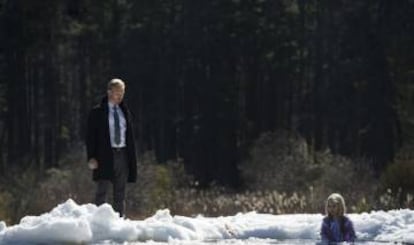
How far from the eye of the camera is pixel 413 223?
1408 cm

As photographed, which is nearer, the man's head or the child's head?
the child's head

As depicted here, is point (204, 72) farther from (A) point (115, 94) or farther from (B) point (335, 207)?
(B) point (335, 207)

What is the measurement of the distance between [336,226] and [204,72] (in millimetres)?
42624

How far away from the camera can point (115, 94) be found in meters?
14.0

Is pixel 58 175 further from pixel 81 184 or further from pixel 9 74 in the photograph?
pixel 9 74

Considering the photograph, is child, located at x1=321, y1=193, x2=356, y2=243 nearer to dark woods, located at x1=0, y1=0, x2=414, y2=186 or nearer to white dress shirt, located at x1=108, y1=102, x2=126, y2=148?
white dress shirt, located at x1=108, y1=102, x2=126, y2=148

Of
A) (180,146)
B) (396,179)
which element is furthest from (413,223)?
(180,146)

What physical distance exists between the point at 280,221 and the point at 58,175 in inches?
431

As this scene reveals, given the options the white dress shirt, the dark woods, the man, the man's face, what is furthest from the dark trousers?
the dark woods

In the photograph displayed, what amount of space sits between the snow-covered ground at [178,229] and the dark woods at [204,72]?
2866 cm

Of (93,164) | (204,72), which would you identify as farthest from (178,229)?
(204,72)

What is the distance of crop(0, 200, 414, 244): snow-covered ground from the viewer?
39.9ft

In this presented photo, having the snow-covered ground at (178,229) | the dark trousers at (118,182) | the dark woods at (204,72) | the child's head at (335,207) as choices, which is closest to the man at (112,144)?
the dark trousers at (118,182)

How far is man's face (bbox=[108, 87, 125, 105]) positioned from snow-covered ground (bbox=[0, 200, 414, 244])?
1.50 m
